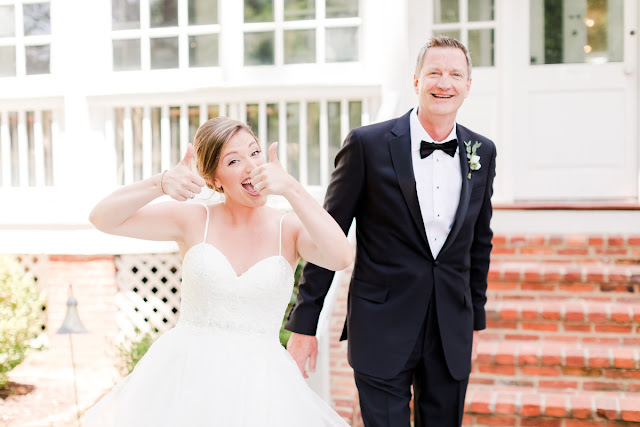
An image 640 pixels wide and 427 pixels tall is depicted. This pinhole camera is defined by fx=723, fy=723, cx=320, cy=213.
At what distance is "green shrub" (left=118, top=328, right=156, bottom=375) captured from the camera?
526 cm

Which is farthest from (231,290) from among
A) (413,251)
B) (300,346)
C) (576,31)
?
(576,31)

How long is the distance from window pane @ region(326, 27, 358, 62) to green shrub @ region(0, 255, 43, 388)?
3.13 meters

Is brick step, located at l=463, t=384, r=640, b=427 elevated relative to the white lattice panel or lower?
lower

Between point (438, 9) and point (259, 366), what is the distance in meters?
5.11

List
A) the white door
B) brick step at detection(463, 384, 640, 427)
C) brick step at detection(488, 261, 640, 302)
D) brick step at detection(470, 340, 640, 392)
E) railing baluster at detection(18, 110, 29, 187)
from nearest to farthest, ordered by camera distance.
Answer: brick step at detection(463, 384, 640, 427) → brick step at detection(470, 340, 640, 392) → brick step at detection(488, 261, 640, 302) → the white door → railing baluster at detection(18, 110, 29, 187)

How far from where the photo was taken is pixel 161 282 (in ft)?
20.0

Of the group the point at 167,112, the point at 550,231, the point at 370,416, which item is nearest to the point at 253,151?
the point at 370,416

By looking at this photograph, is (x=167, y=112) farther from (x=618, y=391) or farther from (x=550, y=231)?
→ (x=618, y=391)

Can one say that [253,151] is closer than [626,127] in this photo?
Yes

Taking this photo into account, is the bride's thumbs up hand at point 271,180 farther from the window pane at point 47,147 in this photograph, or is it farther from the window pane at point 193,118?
the window pane at point 47,147

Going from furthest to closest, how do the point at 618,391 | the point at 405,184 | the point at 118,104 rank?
the point at 118,104 → the point at 618,391 → the point at 405,184

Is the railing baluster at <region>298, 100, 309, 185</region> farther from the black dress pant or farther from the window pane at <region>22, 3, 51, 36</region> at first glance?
the black dress pant

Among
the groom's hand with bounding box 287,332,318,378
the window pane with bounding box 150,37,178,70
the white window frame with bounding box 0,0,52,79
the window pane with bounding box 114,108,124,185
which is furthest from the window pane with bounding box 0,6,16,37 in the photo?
the groom's hand with bounding box 287,332,318,378

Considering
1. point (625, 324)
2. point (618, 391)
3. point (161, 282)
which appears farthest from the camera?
point (161, 282)
